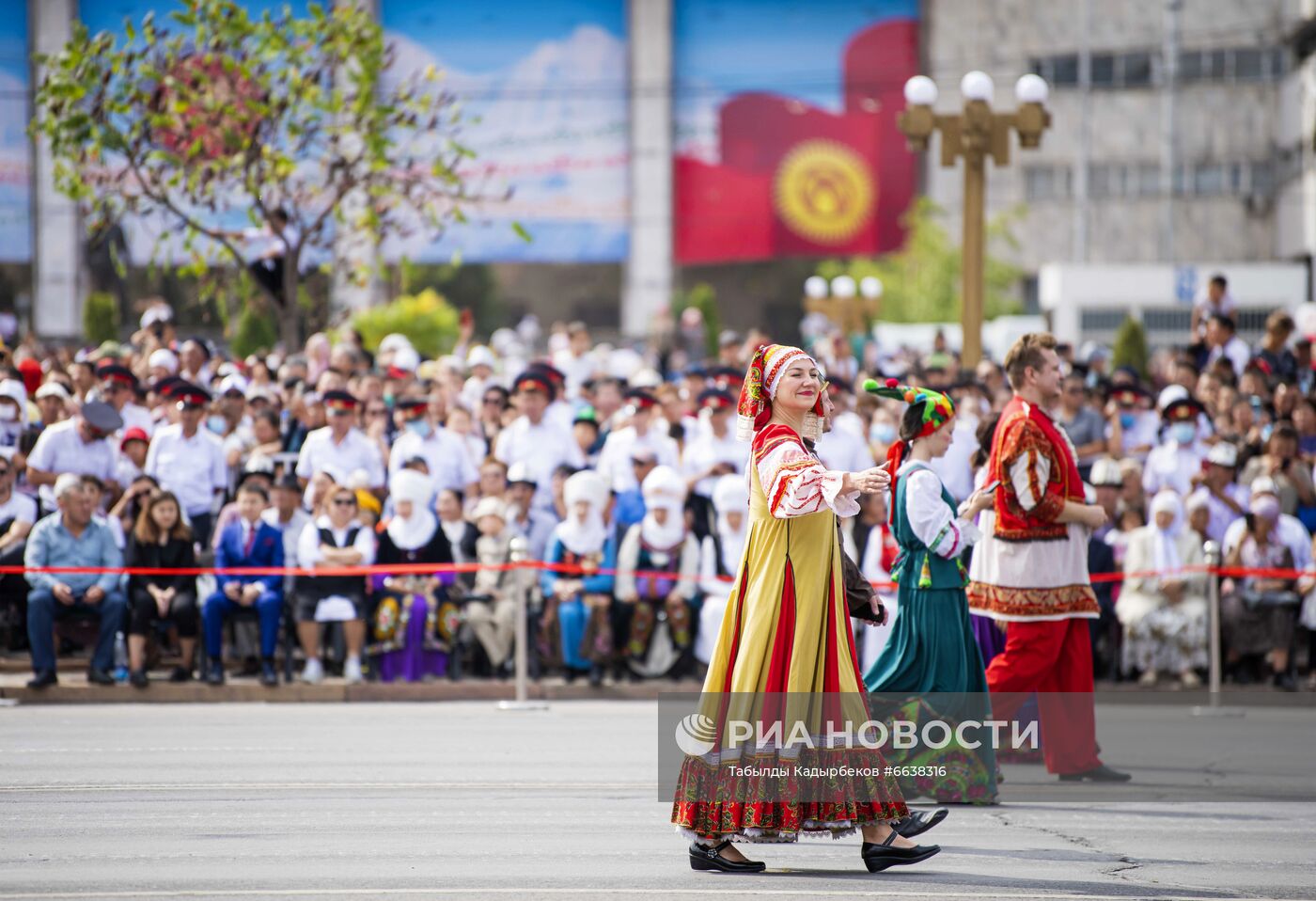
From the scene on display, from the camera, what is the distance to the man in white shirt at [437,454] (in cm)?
1650

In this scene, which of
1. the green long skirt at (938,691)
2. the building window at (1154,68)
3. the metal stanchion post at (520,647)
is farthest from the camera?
the building window at (1154,68)

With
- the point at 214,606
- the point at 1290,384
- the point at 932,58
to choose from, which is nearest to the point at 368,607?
the point at 214,606

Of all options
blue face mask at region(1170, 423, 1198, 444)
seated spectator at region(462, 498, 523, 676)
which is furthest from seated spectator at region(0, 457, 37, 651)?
blue face mask at region(1170, 423, 1198, 444)

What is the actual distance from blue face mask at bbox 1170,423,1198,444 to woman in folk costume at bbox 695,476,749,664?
4.34 m

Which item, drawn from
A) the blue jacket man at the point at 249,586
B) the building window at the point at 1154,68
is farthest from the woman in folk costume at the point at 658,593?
the building window at the point at 1154,68

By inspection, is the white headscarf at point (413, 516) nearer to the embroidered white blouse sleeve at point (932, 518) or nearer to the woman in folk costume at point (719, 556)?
the woman in folk costume at point (719, 556)

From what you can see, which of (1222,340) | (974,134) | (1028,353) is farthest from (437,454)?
(1222,340)

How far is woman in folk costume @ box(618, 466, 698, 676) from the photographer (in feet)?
49.2

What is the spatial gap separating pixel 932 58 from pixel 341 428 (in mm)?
43815

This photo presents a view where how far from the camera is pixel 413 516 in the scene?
50.6ft

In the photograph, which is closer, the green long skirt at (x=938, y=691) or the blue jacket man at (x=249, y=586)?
the green long skirt at (x=938, y=691)

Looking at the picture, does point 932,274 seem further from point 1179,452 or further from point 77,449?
point 77,449

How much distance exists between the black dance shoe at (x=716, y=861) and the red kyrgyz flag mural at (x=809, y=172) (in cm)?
4727

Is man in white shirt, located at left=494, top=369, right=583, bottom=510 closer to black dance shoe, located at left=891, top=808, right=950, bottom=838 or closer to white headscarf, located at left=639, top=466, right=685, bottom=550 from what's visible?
white headscarf, located at left=639, top=466, right=685, bottom=550
